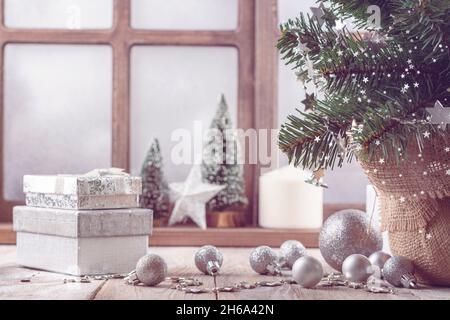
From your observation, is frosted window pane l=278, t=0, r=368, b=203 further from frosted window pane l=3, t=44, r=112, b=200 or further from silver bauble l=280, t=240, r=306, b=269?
silver bauble l=280, t=240, r=306, b=269

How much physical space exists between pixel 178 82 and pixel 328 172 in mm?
522

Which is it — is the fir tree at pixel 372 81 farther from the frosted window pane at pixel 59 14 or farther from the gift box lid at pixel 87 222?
the frosted window pane at pixel 59 14

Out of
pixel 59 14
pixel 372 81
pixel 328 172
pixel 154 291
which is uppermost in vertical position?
pixel 59 14

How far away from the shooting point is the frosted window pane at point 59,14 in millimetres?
2088

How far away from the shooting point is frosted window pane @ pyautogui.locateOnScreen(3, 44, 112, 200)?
6.84ft

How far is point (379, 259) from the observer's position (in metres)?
1.25

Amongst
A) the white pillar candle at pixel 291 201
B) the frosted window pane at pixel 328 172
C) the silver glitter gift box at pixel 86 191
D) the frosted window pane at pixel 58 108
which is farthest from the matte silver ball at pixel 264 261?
the frosted window pane at pixel 58 108

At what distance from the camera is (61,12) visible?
209 cm

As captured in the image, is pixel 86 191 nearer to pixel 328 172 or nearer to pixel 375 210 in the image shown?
pixel 375 210

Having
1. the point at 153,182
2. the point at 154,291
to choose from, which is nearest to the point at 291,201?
→ the point at 153,182

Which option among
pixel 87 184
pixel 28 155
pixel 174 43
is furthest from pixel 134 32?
pixel 87 184

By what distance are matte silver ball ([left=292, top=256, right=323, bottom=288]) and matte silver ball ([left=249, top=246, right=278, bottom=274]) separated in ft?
0.47

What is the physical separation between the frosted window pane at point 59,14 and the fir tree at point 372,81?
3.33 ft

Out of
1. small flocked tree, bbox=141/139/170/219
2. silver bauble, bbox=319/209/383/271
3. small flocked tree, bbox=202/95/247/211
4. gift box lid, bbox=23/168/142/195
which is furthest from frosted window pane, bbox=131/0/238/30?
silver bauble, bbox=319/209/383/271
